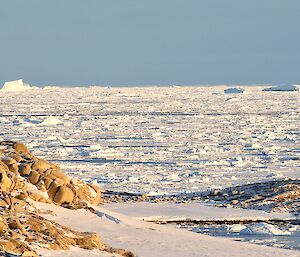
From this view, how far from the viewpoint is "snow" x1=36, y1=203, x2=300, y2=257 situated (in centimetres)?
963

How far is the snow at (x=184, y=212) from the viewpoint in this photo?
13141 millimetres

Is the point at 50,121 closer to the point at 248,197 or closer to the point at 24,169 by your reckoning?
the point at 248,197

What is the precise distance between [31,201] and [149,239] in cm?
158

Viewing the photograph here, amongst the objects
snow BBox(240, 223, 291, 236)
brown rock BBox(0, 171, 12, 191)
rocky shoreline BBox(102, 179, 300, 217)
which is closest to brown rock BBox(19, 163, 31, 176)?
brown rock BBox(0, 171, 12, 191)

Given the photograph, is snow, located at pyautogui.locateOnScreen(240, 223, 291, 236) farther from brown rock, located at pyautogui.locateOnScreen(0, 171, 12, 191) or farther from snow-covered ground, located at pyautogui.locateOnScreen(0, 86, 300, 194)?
snow-covered ground, located at pyautogui.locateOnScreen(0, 86, 300, 194)

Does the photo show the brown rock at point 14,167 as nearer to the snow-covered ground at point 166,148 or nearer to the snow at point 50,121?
the snow-covered ground at point 166,148

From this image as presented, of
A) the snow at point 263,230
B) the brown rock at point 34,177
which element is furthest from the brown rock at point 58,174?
the snow at point 263,230

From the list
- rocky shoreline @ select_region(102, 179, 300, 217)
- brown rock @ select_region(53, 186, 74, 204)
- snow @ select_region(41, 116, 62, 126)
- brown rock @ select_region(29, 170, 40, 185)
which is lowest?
rocky shoreline @ select_region(102, 179, 300, 217)

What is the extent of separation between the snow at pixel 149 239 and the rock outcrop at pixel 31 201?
29 cm

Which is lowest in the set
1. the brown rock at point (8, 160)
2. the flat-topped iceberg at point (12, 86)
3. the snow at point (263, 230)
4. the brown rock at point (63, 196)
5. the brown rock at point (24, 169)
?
the snow at point (263, 230)

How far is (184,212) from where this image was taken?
13.5 m

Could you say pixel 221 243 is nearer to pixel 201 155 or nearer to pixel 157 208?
pixel 157 208

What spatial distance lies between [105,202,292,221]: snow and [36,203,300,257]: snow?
1.57m

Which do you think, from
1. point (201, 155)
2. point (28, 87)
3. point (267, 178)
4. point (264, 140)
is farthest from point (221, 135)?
point (28, 87)
